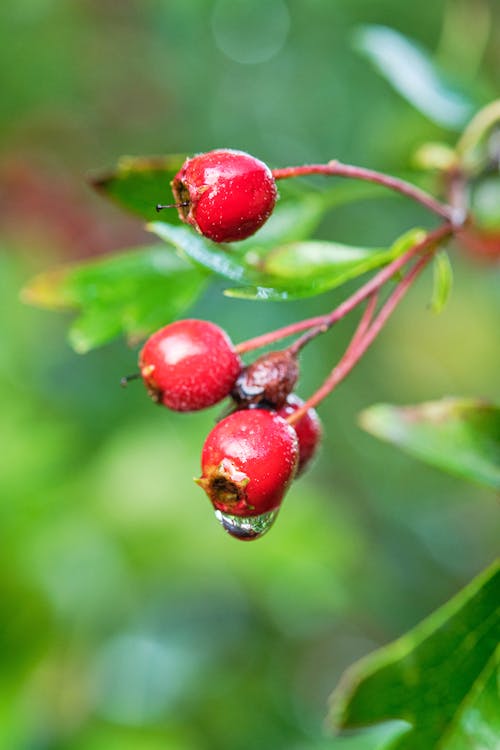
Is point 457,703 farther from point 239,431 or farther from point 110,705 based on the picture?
point 110,705

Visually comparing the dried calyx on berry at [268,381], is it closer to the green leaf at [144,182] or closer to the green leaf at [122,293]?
the green leaf at [122,293]

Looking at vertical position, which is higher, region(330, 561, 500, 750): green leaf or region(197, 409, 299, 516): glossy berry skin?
region(197, 409, 299, 516): glossy berry skin

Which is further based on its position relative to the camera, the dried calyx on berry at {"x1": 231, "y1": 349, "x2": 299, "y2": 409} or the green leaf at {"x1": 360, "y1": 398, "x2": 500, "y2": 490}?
the green leaf at {"x1": 360, "y1": 398, "x2": 500, "y2": 490}

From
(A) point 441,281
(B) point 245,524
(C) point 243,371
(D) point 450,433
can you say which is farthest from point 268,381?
(A) point 441,281

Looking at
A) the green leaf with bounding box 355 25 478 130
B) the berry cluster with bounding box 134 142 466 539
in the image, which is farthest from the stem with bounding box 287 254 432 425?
the green leaf with bounding box 355 25 478 130

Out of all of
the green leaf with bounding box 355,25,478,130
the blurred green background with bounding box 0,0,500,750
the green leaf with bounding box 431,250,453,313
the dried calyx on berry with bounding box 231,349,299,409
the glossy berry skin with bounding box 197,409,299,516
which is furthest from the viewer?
the blurred green background with bounding box 0,0,500,750

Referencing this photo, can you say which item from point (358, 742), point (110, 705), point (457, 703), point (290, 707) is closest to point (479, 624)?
point (457, 703)

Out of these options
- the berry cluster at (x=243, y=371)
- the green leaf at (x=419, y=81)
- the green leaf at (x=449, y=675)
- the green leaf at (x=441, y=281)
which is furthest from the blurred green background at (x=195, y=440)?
the green leaf at (x=449, y=675)

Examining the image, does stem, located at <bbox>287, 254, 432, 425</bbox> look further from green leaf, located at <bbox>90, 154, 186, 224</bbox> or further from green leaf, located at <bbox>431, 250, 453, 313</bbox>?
green leaf, located at <bbox>90, 154, 186, 224</bbox>
